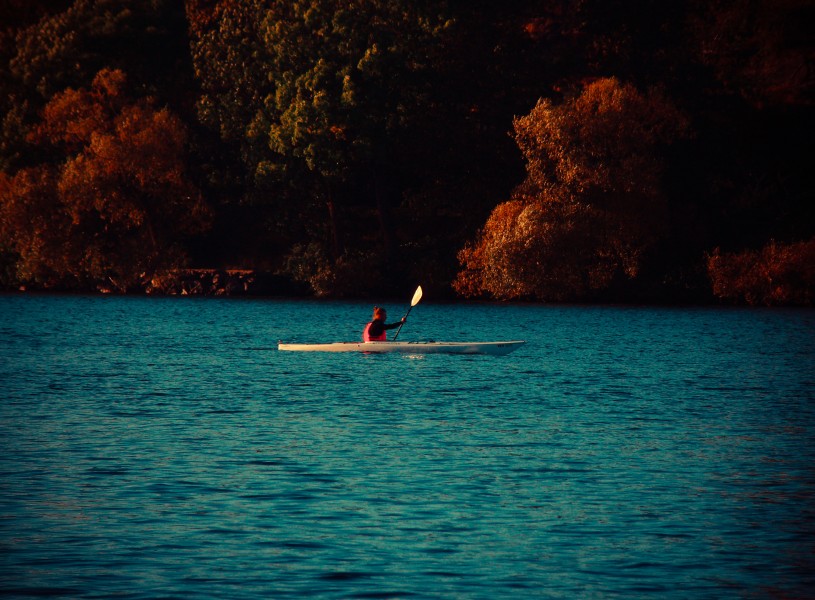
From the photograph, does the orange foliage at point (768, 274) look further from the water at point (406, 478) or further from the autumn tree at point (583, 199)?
the water at point (406, 478)

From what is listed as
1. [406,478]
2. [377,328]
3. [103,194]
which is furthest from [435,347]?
[103,194]

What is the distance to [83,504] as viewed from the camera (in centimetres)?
1669

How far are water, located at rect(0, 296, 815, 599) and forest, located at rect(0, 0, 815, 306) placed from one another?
98.6 feet

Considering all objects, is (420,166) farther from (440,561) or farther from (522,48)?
(440,561)

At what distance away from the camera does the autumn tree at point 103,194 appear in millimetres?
79812

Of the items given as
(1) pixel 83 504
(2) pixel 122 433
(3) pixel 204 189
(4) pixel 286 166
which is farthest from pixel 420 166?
Result: (1) pixel 83 504

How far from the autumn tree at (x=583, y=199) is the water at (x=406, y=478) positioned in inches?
1105

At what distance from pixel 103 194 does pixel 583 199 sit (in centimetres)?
2951

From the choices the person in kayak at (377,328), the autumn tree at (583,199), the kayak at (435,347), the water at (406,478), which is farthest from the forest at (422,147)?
the water at (406,478)

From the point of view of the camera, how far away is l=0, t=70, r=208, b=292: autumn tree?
7981 centimetres

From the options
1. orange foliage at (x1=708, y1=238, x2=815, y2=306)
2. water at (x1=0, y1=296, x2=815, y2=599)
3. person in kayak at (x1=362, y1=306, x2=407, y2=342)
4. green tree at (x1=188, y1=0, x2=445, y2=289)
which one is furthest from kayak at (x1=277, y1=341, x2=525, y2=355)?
green tree at (x1=188, y1=0, x2=445, y2=289)

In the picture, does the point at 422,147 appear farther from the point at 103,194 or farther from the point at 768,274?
the point at 768,274

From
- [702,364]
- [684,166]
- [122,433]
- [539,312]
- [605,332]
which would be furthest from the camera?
[684,166]

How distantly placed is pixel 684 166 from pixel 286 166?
23007mm
